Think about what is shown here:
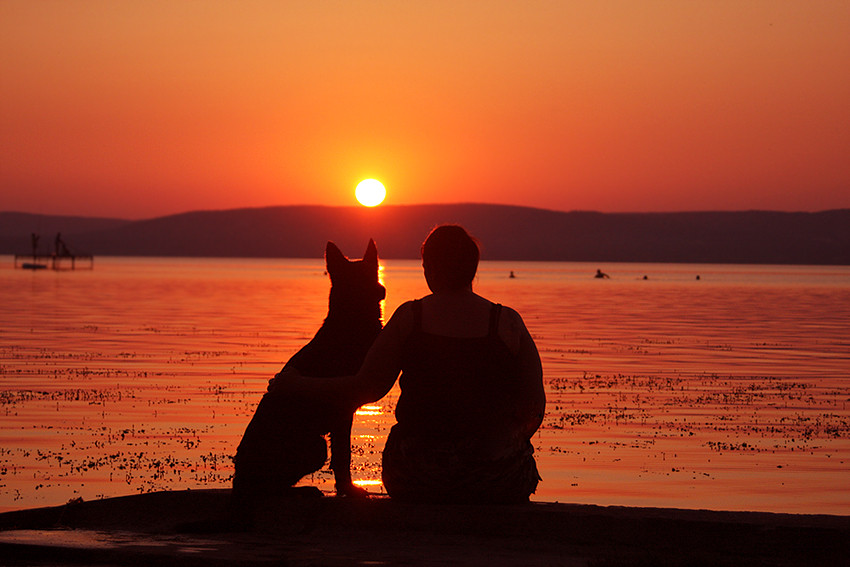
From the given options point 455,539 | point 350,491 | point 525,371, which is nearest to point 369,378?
point 525,371

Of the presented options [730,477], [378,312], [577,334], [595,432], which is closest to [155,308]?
[577,334]

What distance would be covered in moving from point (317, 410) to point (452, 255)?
4.55ft

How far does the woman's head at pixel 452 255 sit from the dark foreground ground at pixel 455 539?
1.40m

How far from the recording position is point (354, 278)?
26.7ft

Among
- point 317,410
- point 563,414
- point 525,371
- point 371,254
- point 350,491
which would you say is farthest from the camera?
Answer: point 563,414

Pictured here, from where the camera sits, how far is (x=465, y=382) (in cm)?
739

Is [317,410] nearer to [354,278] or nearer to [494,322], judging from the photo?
[354,278]

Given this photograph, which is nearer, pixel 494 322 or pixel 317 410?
pixel 494 322

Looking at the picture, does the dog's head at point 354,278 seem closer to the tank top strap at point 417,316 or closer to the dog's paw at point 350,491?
the tank top strap at point 417,316

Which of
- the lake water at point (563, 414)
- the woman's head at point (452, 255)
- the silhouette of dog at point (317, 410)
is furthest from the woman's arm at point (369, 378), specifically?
the lake water at point (563, 414)

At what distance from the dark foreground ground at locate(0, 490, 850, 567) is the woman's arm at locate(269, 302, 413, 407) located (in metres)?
0.75

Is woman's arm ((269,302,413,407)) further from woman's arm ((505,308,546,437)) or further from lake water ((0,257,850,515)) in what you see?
lake water ((0,257,850,515))

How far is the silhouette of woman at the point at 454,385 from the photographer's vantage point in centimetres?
732

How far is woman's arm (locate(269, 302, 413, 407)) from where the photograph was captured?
7.32m
